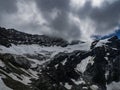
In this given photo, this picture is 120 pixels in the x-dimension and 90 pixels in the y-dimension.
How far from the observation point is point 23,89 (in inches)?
5561

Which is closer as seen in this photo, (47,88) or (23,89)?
(23,89)

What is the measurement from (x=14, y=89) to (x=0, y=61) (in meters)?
56.5

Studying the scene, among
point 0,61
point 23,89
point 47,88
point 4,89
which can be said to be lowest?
point 4,89

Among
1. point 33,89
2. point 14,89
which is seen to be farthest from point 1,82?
point 33,89

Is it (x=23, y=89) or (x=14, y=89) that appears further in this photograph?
(x=23, y=89)

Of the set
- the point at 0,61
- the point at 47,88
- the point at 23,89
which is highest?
the point at 0,61

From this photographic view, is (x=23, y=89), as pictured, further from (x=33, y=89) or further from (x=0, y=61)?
(x=0, y=61)

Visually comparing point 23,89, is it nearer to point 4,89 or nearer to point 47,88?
point 4,89

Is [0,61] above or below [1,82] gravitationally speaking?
above

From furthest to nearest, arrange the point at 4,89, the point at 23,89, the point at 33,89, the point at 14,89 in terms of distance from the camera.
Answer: the point at 33,89, the point at 23,89, the point at 14,89, the point at 4,89

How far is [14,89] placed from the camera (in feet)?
430

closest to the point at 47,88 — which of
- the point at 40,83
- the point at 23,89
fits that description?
the point at 40,83

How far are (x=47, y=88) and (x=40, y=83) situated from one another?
5.83 metres

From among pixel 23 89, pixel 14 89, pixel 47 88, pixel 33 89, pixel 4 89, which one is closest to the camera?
pixel 4 89
